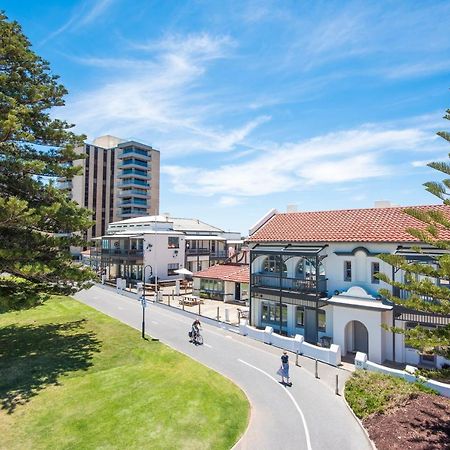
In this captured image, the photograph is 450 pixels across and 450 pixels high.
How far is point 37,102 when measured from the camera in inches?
805

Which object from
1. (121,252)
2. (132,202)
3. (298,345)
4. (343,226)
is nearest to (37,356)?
(298,345)

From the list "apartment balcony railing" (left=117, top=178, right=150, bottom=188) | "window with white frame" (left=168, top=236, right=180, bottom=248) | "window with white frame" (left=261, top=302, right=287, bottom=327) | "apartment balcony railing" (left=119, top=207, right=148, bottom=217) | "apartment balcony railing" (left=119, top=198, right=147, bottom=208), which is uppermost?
"apartment balcony railing" (left=117, top=178, right=150, bottom=188)

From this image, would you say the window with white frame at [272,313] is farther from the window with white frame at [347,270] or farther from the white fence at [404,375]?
the white fence at [404,375]

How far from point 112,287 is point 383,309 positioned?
3447 cm

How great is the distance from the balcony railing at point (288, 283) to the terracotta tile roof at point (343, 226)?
2.73 meters

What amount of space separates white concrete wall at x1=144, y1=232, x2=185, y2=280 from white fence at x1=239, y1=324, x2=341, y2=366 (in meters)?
22.9

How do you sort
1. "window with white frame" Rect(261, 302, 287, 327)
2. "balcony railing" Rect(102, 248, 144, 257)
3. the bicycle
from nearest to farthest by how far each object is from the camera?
the bicycle → "window with white frame" Rect(261, 302, 287, 327) → "balcony railing" Rect(102, 248, 144, 257)

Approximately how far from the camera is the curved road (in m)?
12.0

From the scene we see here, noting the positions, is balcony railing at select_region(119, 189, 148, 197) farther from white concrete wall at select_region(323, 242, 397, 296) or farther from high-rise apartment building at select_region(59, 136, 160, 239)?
white concrete wall at select_region(323, 242, 397, 296)

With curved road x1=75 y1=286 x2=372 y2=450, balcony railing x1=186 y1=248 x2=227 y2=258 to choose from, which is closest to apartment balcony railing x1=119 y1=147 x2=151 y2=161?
balcony railing x1=186 y1=248 x2=227 y2=258

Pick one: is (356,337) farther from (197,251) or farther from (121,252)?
(121,252)

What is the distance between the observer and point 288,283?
24.9m

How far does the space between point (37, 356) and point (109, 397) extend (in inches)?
271

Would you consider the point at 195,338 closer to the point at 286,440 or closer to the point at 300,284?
the point at 300,284
